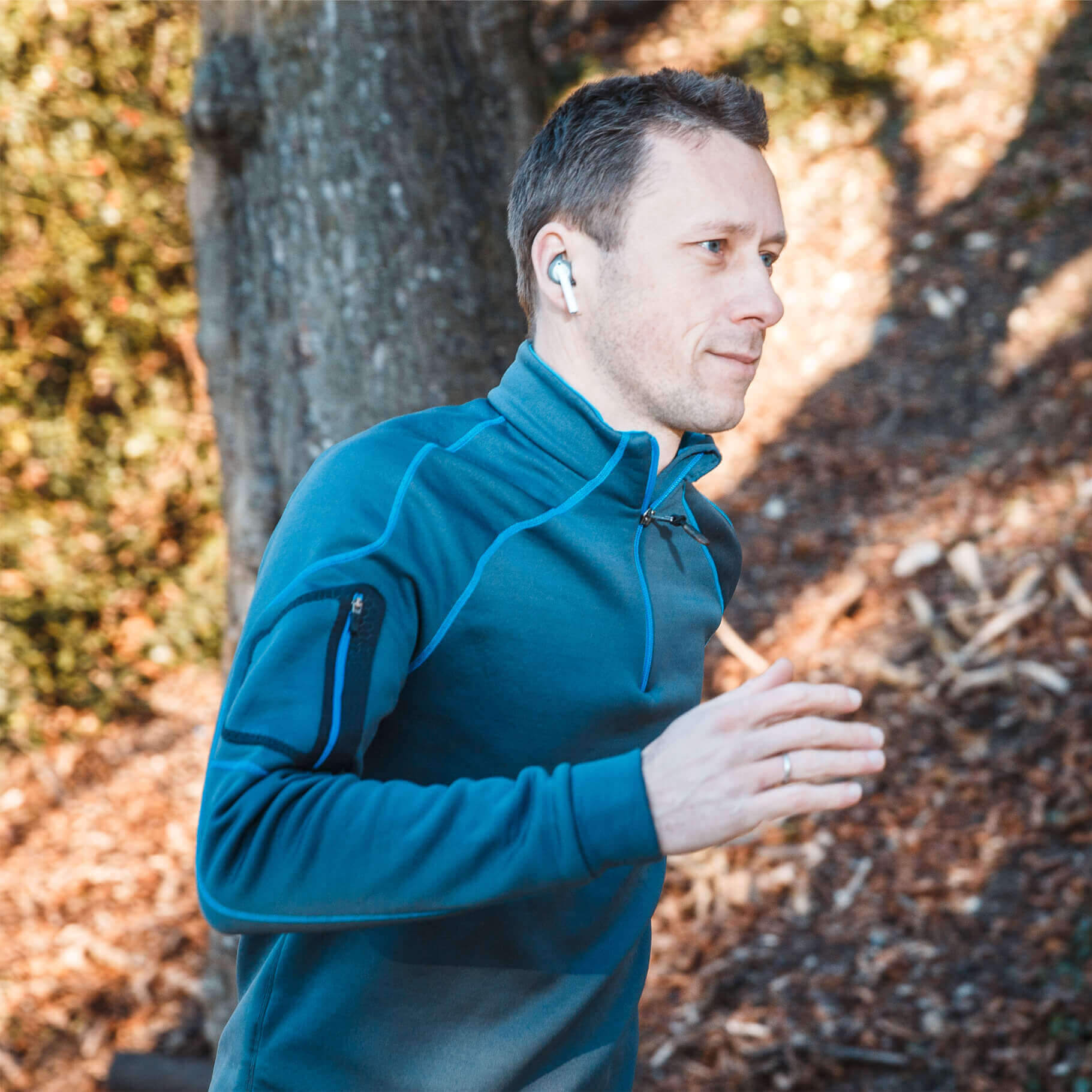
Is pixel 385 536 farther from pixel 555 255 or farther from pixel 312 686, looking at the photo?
pixel 555 255

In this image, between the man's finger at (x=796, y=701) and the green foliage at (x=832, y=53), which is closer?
the man's finger at (x=796, y=701)

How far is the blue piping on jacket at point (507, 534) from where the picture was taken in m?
1.59

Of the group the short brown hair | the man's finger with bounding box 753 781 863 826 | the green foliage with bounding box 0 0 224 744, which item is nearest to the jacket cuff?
the man's finger with bounding box 753 781 863 826

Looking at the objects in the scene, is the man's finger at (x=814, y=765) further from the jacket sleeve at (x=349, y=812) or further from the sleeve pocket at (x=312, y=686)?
the sleeve pocket at (x=312, y=686)

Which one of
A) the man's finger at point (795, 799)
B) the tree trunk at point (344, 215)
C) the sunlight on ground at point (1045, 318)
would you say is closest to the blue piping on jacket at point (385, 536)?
the man's finger at point (795, 799)

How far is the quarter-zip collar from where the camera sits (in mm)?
1812

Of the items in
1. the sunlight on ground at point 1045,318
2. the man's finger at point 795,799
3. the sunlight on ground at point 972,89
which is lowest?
the man's finger at point 795,799

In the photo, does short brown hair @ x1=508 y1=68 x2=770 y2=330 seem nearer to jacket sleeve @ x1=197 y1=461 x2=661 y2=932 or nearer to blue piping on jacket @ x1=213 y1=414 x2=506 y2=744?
blue piping on jacket @ x1=213 y1=414 x2=506 y2=744

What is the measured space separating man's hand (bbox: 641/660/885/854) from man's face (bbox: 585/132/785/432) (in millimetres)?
678

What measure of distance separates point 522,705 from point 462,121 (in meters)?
1.98

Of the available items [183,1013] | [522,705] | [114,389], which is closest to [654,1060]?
[183,1013]

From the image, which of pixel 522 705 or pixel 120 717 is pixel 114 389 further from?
pixel 522 705

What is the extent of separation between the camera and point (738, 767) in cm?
132

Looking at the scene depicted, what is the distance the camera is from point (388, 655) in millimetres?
1465
